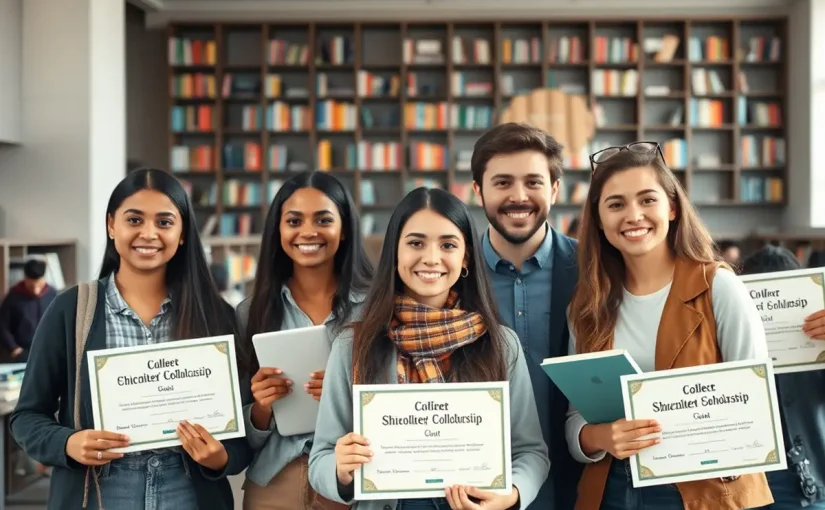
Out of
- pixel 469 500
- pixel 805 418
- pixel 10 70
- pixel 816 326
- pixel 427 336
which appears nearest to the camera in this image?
pixel 469 500

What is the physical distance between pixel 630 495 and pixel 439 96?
289 inches

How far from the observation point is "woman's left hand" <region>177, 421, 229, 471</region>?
1854mm

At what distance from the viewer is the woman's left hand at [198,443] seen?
73.0 inches

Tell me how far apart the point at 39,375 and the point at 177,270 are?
1.25ft

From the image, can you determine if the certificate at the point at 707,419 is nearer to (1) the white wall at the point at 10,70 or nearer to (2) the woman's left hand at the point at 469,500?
(2) the woman's left hand at the point at 469,500

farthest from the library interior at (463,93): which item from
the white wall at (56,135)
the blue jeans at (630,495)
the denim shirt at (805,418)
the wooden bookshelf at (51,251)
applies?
the blue jeans at (630,495)

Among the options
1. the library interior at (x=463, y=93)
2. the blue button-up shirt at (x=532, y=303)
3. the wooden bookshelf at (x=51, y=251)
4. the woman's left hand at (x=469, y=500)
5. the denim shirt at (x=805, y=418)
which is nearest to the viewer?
the woman's left hand at (x=469, y=500)

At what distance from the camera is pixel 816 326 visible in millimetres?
2156

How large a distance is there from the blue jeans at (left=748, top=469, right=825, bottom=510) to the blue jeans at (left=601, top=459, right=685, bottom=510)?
55 centimetres

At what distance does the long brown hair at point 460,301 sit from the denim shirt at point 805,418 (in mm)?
899

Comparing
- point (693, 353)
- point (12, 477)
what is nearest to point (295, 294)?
point (693, 353)

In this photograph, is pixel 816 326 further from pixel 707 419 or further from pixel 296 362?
pixel 296 362

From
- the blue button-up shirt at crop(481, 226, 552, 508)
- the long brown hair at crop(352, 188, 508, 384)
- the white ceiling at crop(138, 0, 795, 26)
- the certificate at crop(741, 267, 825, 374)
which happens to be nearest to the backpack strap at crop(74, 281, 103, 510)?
the long brown hair at crop(352, 188, 508, 384)

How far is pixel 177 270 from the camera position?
205 centimetres
